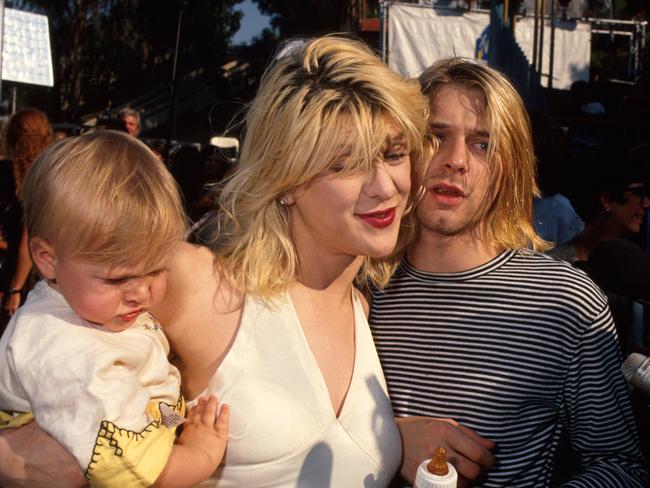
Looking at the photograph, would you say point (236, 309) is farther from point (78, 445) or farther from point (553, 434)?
point (553, 434)

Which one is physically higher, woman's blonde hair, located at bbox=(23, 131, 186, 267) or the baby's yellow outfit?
woman's blonde hair, located at bbox=(23, 131, 186, 267)

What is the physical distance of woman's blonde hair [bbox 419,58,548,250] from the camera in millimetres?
2186

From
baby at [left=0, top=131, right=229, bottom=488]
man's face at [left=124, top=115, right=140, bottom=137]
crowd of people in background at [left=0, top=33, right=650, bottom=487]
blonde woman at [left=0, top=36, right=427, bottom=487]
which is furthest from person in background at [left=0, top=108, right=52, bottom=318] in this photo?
baby at [left=0, top=131, right=229, bottom=488]

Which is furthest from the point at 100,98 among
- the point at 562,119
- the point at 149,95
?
the point at 562,119

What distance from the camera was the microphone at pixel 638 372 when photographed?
1.39 metres

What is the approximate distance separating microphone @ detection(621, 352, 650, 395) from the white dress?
2.50 ft

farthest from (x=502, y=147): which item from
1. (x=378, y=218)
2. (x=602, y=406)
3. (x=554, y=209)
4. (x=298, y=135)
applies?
(x=554, y=209)

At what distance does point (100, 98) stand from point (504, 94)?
34.2 m

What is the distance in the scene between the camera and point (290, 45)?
7.59ft

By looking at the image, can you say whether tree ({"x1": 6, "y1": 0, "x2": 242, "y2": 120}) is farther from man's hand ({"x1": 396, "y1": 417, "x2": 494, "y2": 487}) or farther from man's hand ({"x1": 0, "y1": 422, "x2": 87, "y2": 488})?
man's hand ({"x1": 396, "y1": 417, "x2": 494, "y2": 487})

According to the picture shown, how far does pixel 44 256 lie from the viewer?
5.54 ft

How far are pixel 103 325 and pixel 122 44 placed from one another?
34.4 m

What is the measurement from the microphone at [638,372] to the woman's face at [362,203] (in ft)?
2.50

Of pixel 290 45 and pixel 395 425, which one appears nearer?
pixel 395 425
